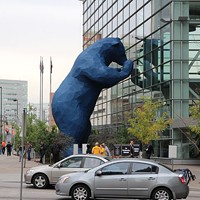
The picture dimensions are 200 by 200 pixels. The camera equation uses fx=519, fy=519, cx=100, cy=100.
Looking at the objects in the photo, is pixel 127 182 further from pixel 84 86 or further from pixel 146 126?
pixel 84 86

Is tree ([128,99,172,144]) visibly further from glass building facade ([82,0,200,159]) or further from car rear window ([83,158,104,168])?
car rear window ([83,158,104,168])

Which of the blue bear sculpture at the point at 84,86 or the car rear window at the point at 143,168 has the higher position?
the blue bear sculpture at the point at 84,86

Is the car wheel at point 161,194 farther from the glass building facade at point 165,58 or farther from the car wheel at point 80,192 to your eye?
the glass building facade at point 165,58

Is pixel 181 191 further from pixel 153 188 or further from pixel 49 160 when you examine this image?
pixel 49 160

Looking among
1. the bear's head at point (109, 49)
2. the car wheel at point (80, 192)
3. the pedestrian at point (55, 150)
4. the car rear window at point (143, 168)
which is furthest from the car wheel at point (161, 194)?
the bear's head at point (109, 49)

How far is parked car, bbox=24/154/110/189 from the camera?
57.8 ft

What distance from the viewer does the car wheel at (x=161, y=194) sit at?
14352 millimetres

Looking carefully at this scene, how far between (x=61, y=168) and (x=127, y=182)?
4197 mm

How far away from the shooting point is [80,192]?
48.4 ft

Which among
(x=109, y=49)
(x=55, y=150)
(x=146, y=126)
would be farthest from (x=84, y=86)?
(x=146, y=126)

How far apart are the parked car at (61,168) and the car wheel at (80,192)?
2.66 m

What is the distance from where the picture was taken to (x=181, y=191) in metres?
14.4

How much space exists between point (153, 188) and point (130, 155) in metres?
16.5

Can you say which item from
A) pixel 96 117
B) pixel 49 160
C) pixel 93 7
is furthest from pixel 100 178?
pixel 93 7
